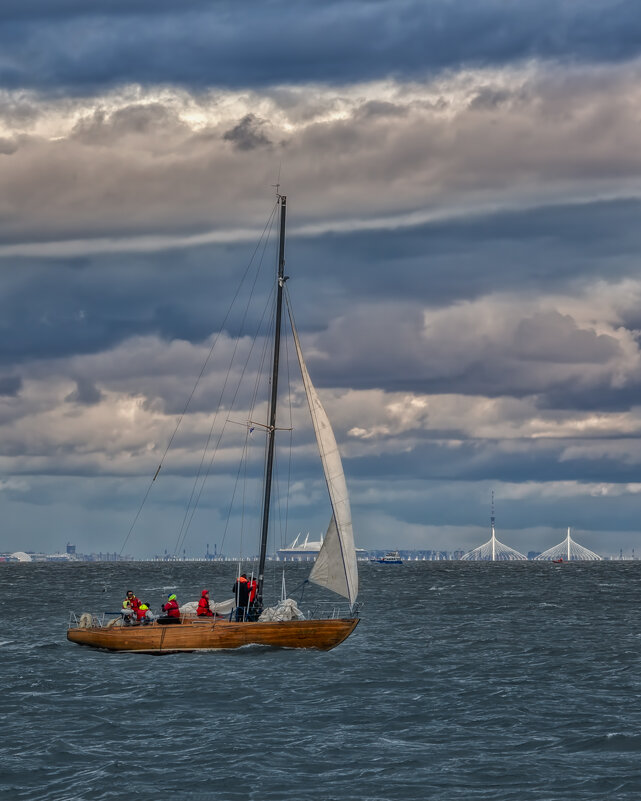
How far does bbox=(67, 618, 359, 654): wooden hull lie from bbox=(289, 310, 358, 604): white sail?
1666 mm

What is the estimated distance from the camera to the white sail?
158ft

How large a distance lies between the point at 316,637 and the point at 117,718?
14239 millimetres

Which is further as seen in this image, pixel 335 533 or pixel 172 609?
pixel 172 609

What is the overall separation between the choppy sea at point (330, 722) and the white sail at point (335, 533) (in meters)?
3.42

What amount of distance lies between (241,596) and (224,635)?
1798 mm

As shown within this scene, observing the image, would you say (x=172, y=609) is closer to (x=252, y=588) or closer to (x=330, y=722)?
(x=252, y=588)

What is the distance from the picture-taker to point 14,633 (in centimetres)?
6456

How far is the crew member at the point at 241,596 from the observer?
159 feet

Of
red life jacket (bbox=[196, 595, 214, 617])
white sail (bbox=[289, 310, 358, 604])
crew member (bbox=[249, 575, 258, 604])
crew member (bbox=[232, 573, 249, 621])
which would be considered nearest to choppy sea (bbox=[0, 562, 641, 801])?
crew member (bbox=[232, 573, 249, 621])

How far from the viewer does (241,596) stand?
160ft

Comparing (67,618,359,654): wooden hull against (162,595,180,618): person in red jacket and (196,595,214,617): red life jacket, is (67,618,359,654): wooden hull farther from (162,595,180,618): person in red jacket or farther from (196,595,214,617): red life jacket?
(196,595,214,617): red life jacket

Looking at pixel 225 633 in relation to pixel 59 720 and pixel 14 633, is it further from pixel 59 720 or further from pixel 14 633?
pixel 14 633

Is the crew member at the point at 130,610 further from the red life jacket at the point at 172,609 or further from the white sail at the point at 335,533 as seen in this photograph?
the white sail at the point at 335,533

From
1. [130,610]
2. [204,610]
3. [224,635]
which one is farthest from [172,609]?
[224,635]
